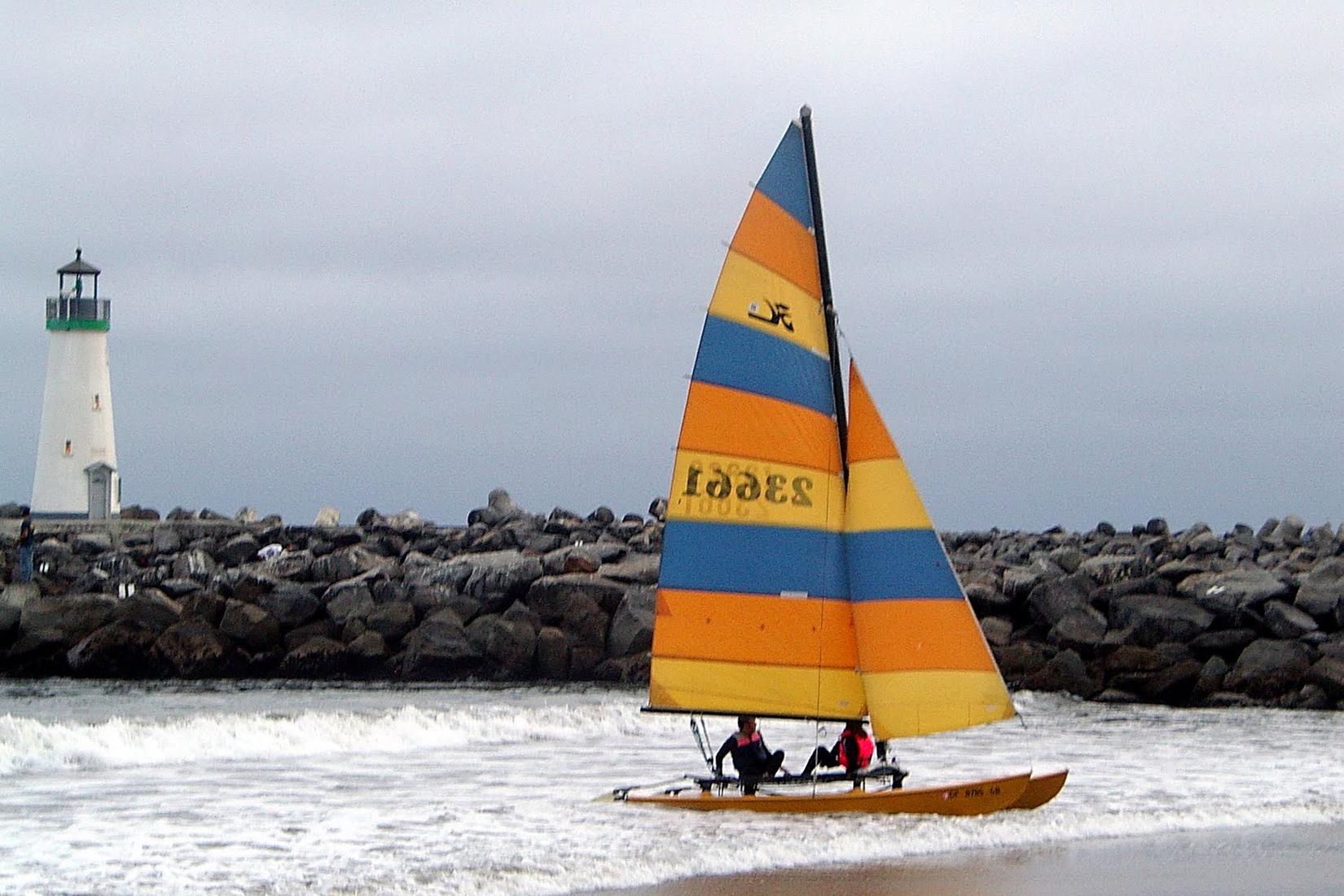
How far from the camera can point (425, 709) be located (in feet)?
78.1

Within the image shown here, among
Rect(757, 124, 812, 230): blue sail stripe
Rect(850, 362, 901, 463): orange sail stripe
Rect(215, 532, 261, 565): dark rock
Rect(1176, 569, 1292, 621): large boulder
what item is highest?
Rect(757, 124, 812, 230): blue sail stripe

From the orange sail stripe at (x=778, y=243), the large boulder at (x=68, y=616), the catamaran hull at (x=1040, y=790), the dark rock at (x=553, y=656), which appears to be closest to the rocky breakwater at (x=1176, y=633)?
the dark rock at (x=553, y=656)

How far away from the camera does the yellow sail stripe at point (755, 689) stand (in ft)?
47.1

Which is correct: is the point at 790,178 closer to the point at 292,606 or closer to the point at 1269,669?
the point at 1269,669

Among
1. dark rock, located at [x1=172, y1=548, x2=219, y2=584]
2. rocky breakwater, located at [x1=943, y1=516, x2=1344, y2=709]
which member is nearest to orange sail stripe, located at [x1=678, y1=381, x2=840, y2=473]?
rocky breakwater, located at [x1=943, y1=516, x2=1344, y2=709]

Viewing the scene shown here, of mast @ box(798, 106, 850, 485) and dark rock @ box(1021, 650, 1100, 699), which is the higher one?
mast @ box(798, 106, 850, 485)

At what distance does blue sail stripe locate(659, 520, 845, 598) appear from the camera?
1435 centimetres

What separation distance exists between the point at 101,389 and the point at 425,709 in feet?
65.5

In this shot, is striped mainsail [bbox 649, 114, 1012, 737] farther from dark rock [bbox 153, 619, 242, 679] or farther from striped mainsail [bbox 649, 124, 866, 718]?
dark rock [bbox 153, 619, 242, 679]

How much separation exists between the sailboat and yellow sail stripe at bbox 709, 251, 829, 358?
0.04 feet

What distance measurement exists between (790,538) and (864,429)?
1002mm

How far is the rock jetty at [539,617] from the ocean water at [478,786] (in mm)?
1048

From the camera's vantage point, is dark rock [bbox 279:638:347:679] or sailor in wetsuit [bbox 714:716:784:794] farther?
dark rock [bbox 279:638:347:679]

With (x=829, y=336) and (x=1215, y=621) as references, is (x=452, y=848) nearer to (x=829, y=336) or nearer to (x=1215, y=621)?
(x=829, y=336)
